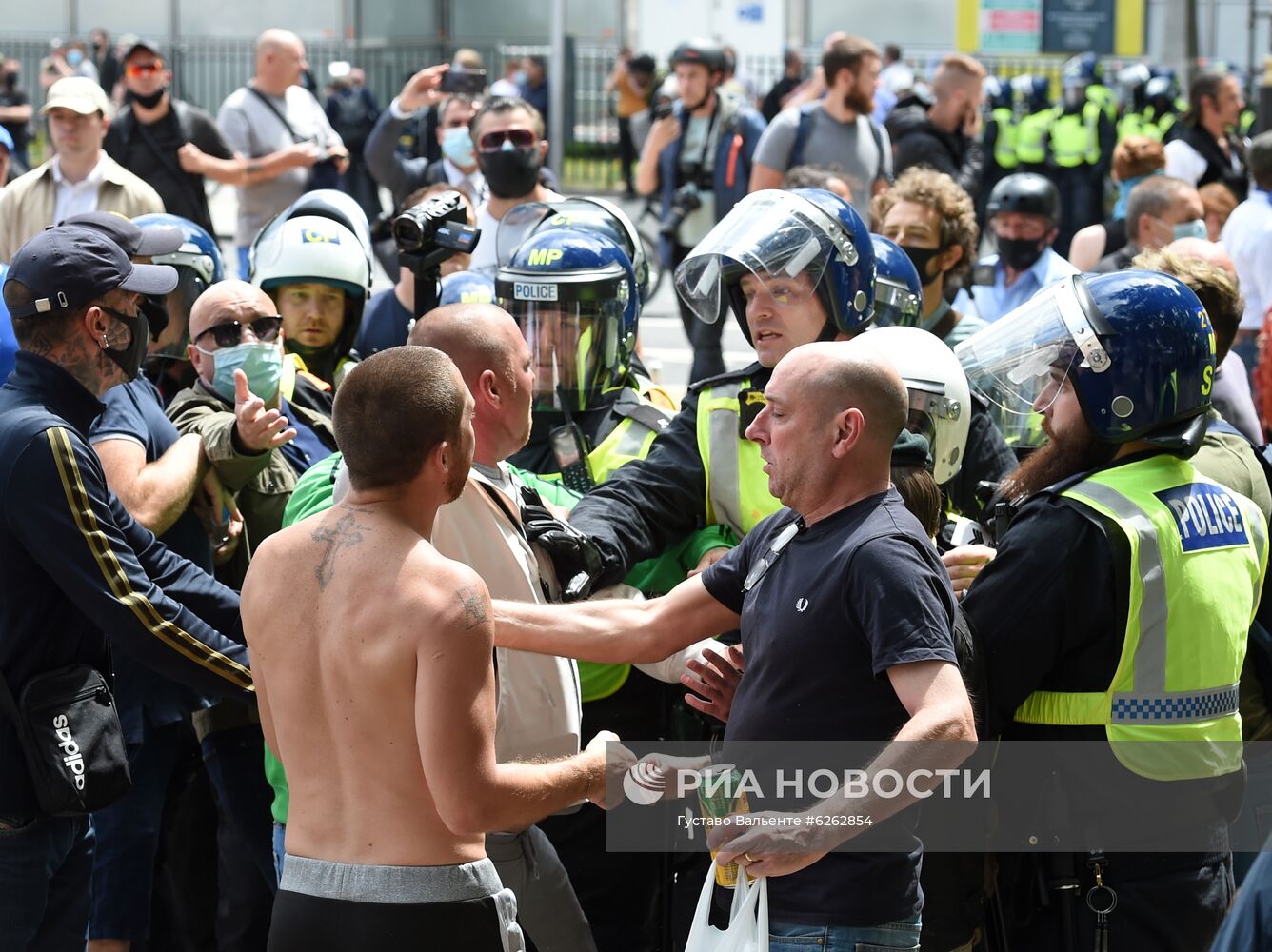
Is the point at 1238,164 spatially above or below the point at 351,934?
above

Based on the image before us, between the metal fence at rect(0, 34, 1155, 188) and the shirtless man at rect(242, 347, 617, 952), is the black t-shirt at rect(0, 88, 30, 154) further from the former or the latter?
the shirtless man at rect(242, 347, 617, 952)

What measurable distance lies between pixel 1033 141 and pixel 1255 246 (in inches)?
272

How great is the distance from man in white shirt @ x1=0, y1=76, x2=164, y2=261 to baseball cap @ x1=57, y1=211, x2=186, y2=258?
3.14 metres

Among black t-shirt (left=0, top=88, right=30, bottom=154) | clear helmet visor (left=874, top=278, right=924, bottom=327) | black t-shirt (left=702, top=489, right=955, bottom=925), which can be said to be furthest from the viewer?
black t-shirt (left=0, top=88, right=30, bottom=154)

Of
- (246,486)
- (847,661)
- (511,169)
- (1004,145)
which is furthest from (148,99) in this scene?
(1004,145)

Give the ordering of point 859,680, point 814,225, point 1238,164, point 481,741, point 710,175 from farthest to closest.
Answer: point 1238,164, point 710,175, point 814,225, point 859,680, point 481,741

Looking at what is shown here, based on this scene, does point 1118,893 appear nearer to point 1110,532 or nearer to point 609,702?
point 1110,532

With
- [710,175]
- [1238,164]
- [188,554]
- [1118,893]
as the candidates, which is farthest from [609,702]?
[1238,164]

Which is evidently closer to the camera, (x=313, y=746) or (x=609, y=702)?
(x=313, y=746)

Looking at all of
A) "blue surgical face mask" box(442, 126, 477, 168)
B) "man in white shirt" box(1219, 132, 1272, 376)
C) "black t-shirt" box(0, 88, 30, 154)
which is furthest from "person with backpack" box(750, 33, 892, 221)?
"black t-shirt" box(0, 88, 30, 154)

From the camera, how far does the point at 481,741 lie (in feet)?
9.00

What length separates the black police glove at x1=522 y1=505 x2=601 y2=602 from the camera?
12.0 feet

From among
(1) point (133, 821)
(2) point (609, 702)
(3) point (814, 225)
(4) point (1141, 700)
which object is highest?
(3) point (814, 225)

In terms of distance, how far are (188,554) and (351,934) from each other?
169cm
